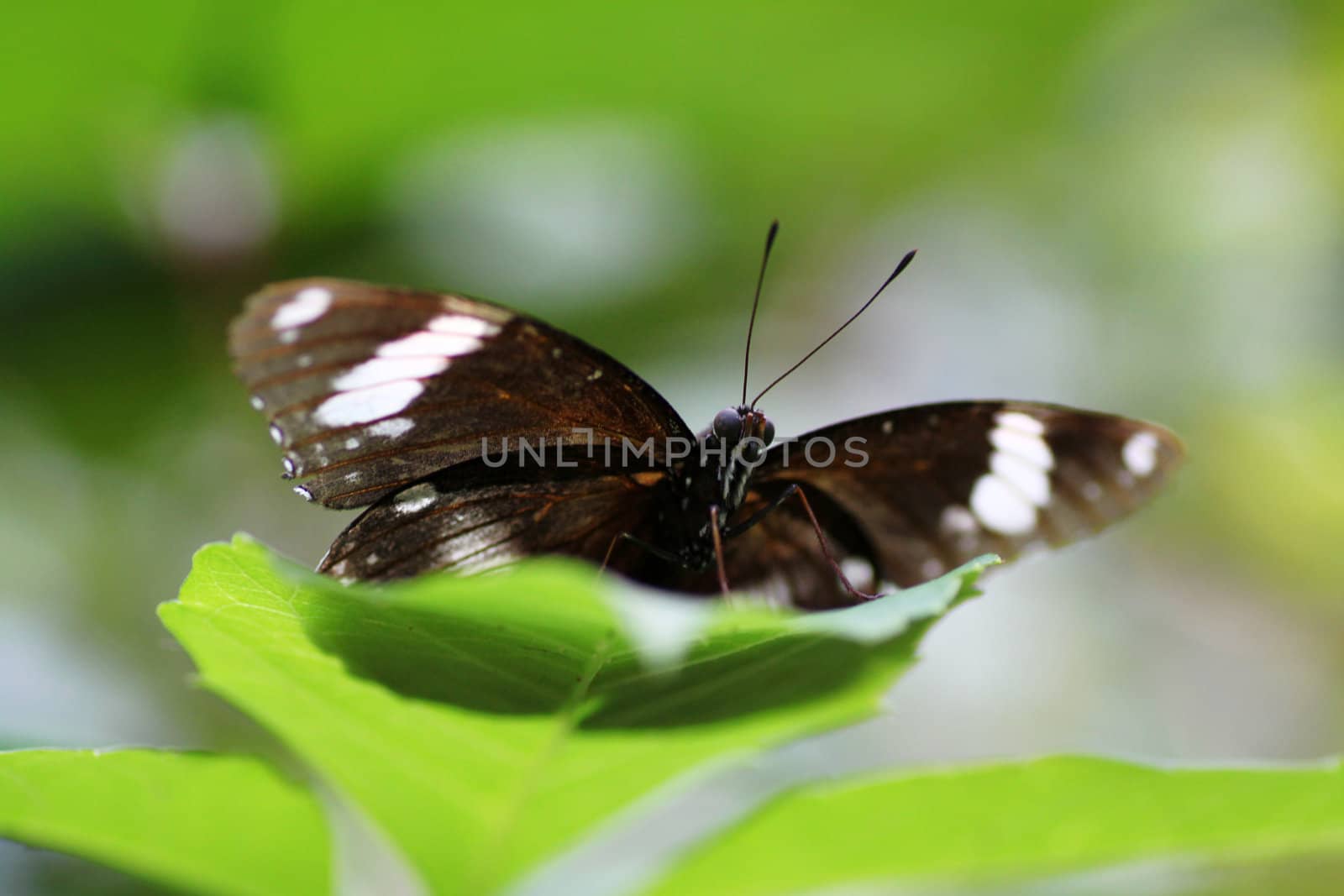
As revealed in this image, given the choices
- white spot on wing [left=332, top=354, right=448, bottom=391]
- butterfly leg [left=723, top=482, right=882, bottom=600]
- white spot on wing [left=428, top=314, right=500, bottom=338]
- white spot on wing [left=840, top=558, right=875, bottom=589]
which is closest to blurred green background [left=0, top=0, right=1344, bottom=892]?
butterfly leg [left=723, top=482, right=882, bottom=600]

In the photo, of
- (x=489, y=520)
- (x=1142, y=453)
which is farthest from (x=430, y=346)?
(x=1142, y=453)

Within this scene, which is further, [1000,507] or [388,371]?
[1000,507]

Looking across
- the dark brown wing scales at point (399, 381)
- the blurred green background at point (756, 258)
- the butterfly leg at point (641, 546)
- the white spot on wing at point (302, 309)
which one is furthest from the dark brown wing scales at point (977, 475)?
the white spot on wing at point (302, 309)

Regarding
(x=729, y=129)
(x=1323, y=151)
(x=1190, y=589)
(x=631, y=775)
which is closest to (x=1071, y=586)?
(x=1190, y=589)

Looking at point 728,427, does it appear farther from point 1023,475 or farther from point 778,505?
point 1023,475

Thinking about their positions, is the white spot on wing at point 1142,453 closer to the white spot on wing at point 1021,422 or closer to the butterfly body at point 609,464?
the butterfly body at point 609,464

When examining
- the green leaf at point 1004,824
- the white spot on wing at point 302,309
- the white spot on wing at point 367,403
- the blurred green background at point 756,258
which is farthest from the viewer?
the blurred green background at point 756,258

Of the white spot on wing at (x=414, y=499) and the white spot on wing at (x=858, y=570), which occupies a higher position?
the white spot on wing at (x=414, y=499)
